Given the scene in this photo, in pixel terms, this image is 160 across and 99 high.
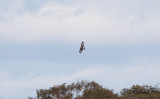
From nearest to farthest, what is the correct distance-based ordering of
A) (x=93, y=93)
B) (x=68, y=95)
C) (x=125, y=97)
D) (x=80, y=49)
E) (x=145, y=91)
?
(x=80, y=49)
(x=125, y=97)
(x=93, y=93)
(x=68, y=95)
(x=145, y=91)

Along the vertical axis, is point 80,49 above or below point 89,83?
below

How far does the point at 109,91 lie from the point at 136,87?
13.6 meters

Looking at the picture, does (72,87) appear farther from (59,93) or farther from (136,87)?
(136,87)

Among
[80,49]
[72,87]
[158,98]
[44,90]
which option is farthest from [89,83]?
[80,49]

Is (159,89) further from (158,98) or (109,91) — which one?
(158,98)

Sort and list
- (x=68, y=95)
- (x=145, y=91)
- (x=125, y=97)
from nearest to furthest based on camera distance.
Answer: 1. (x=125, y=97)
2. (x=68, y=95)
3. (x=145, y=91)

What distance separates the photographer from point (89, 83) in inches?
3110

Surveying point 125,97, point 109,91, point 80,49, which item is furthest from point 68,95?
point 80,49

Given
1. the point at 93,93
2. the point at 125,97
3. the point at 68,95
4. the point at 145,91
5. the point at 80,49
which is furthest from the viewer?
the point at 145,91

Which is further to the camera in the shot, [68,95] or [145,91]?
[145,91]

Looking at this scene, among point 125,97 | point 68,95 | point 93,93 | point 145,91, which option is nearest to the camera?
point 125,97

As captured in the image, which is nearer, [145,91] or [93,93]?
[93,93]

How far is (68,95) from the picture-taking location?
2906 inches

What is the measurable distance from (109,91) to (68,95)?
30.0 ft
